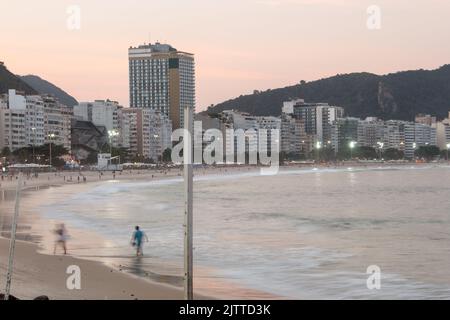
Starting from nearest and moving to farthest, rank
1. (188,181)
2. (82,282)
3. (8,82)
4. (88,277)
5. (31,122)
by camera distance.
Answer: (188,181), (82,282), (88,277), (31,122), (8,82)

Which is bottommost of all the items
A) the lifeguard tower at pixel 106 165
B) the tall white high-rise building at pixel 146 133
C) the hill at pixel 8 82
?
the lifeguard tower at pixel 106 165

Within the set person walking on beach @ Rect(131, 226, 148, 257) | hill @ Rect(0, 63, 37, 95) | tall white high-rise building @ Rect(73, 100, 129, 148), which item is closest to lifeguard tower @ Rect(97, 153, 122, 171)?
tall white high-rise building @ Rect(73, 100, 129, 148)

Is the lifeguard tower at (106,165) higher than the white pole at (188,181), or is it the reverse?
the white pole at (188,181)

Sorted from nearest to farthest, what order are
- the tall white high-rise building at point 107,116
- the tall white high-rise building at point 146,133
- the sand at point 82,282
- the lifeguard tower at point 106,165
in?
the sand at point 82,282 < the lifeguard tower at point 106,165 < the tall white high-rise building at point 107,116 < the tall white high-rise building at point 146,133

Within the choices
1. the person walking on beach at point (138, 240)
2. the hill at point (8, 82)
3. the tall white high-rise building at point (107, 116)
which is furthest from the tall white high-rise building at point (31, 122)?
the person walking on beach at point (138, 240)

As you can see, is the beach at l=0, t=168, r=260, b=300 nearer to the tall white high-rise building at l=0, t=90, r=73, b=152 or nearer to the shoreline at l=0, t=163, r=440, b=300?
the shoreline at l=0, t=163, r=440, b=300

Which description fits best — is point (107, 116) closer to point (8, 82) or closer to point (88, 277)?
point (8, 82)

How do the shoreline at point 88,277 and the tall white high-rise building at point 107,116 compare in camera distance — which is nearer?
the shoreline at point 88,277

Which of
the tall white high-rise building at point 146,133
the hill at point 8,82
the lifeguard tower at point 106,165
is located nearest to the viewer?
the lifeguard tower at point 106,165

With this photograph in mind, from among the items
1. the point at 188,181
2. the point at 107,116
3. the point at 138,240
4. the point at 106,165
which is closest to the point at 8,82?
the point at 107,116

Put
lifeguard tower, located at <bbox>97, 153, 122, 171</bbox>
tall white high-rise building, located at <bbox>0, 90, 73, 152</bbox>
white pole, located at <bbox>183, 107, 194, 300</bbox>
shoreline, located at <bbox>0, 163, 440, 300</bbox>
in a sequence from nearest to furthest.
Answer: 1. white pole, located at <bbox>183, 107, 194, 300</bbox>
2. shoreline, located at <bbox>0, 163, 440, 300</bbox>
3. lifeguard tower, located at <bbox>97, 153, 122, 171</bbox>
4. tall white high-rise building, located at <bbox>0, 90, 73, 152</bbox>

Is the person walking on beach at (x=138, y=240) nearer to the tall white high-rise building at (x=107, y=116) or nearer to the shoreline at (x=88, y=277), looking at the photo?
the shoreline at (x=88, y=277)
